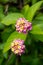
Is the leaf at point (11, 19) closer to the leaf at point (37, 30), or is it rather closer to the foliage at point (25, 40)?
the foliage at point (25, 40)

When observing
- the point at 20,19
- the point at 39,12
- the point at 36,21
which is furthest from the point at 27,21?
the point at 39,12

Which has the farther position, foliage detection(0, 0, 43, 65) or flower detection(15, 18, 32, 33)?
foliage detection(0, 0, 43, 65)

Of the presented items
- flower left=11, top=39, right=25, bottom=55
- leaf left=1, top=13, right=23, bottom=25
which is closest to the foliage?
leaf left=1, top=13, right=23, bottom=25

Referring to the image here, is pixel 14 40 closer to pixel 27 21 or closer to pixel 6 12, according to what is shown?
pixel 27 21

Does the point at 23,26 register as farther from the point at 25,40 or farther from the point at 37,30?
the point at 25,40

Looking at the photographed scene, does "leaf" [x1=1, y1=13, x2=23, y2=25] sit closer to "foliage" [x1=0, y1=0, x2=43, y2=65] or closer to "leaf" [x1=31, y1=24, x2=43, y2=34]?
"foliage" [x1=0, y1=0, x2=43, y2=65]

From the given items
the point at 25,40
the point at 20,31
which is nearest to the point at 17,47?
the point at 20,31

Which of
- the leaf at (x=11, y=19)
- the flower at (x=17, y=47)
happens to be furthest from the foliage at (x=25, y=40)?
the flower at (x=17, y=47)

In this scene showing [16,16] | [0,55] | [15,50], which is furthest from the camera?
[0,55]
